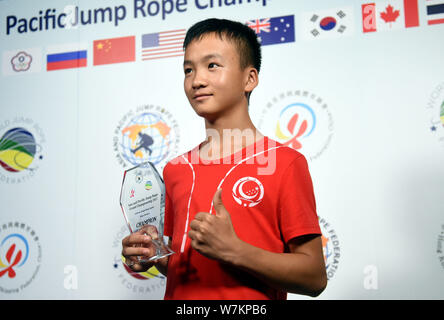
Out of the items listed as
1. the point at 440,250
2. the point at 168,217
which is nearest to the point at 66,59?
the point at 168,217

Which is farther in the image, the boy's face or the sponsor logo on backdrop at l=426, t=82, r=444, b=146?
the sponsor logo on backdrop at l=426, t=82, r=444, b=146

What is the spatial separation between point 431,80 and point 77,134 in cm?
131

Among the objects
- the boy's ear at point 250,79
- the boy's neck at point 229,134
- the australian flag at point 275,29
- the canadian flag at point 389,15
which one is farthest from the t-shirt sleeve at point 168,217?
the canadian flag at point 389,15

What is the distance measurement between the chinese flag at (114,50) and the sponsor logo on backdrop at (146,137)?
0.23 metres

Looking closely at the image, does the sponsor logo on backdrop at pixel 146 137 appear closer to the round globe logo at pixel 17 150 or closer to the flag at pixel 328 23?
the round globe logo at pixel 17 150

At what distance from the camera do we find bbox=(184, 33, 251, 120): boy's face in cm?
85

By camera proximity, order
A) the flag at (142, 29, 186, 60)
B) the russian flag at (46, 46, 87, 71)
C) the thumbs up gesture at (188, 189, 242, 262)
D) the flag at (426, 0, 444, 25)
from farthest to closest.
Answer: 1. the russian flag at (46, 46, 87, 71)
2. the flag at (142, 29, 186, 60)
3. the flag at (426, 0, 444, 25)
4. the thumbs up gesture at (188, 189, 242, 262)

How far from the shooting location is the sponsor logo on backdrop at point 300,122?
1.46 m

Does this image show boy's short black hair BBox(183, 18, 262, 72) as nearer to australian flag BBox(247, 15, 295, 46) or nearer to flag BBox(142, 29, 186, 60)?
australian flag BBox(247, 15, 295, 46)

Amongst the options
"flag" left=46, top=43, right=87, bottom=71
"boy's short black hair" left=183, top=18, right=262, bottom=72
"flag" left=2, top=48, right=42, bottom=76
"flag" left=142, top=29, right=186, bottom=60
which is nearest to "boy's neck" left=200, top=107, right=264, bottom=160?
"boy's short black hair" left=183, top=18, right=262, bottom=72

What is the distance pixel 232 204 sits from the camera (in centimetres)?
78

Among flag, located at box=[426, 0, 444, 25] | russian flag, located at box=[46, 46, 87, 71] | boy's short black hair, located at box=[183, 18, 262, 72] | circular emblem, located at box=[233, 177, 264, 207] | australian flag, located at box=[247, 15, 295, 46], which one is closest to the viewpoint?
circular emblem, located at box=[233, 177, 264, 207]

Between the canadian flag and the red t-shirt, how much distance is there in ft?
2.82

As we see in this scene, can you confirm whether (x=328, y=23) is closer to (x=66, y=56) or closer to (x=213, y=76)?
(x=213, y=76)
